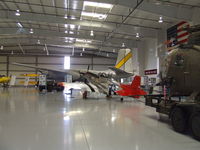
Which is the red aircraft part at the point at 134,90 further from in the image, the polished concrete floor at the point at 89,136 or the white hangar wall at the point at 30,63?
the white hangar wall at the point at 30,63

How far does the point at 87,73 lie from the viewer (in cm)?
1376

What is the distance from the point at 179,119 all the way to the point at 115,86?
1040 cm

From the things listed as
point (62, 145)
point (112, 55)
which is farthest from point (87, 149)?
point (112, 55)

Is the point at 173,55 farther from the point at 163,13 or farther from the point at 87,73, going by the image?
the point at 87,73

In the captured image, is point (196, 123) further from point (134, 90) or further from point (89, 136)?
point (134, 90)

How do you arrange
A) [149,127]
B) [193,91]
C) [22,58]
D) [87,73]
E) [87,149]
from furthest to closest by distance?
[22,58] → [87,73] → [149,127] → [193,91] → [87,149]

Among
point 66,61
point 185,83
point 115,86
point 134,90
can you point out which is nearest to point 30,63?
point 66,61

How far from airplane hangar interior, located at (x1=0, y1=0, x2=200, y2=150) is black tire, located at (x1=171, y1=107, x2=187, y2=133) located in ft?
0.08

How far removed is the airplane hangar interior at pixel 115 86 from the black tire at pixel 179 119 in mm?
25

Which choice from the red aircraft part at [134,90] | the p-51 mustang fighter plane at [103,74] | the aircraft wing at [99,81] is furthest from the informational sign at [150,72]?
the red aircraft part at [134,90]

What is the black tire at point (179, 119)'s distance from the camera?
4344mm

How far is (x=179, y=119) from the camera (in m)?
4.48

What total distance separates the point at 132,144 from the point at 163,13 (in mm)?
9874

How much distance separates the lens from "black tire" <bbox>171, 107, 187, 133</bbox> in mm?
4344
